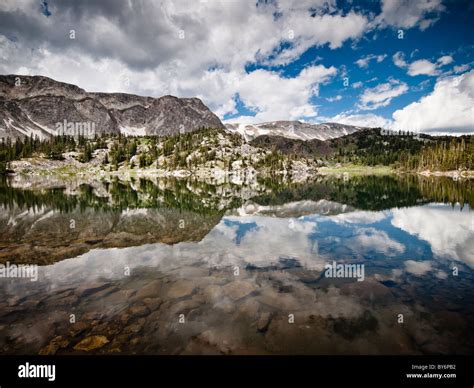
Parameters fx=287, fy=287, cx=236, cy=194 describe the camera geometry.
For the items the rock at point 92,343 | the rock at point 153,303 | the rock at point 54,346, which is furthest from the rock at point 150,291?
the rock at point 54,346

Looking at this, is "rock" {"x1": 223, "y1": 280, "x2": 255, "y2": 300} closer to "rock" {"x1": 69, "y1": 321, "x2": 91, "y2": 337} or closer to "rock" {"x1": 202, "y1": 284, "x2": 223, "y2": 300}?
"rock" {"x1": 202, "y1": 284, "x2": 223, "y2": 300}

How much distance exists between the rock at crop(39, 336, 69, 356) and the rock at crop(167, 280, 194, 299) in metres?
4.64

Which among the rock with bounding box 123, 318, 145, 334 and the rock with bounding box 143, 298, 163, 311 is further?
the rock with bounding box 143, 298, 163, 311

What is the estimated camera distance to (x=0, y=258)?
63.5 ft

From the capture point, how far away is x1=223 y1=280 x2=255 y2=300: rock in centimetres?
1372

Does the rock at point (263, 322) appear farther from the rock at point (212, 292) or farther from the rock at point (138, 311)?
the rock at point (138, 311)

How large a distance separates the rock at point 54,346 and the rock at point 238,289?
6743 mm

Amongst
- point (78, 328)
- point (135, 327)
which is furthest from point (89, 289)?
point (135, 327)

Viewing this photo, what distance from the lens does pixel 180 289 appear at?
568 inches

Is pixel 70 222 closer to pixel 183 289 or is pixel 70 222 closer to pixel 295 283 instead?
pixel 183 289

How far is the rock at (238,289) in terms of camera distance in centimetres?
1372

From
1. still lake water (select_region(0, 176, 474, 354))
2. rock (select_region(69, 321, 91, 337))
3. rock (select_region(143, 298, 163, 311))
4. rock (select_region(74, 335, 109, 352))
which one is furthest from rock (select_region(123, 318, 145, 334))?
rock (select_region(69, 321, 91, 337))

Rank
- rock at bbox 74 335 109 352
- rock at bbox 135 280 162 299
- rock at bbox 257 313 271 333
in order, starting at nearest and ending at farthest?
rock at bbox 74 335 109 352 < rock at bbox 257 313 271 333 < rock at bbox 135 280 162 299

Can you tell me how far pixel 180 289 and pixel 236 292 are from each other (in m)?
2.84
